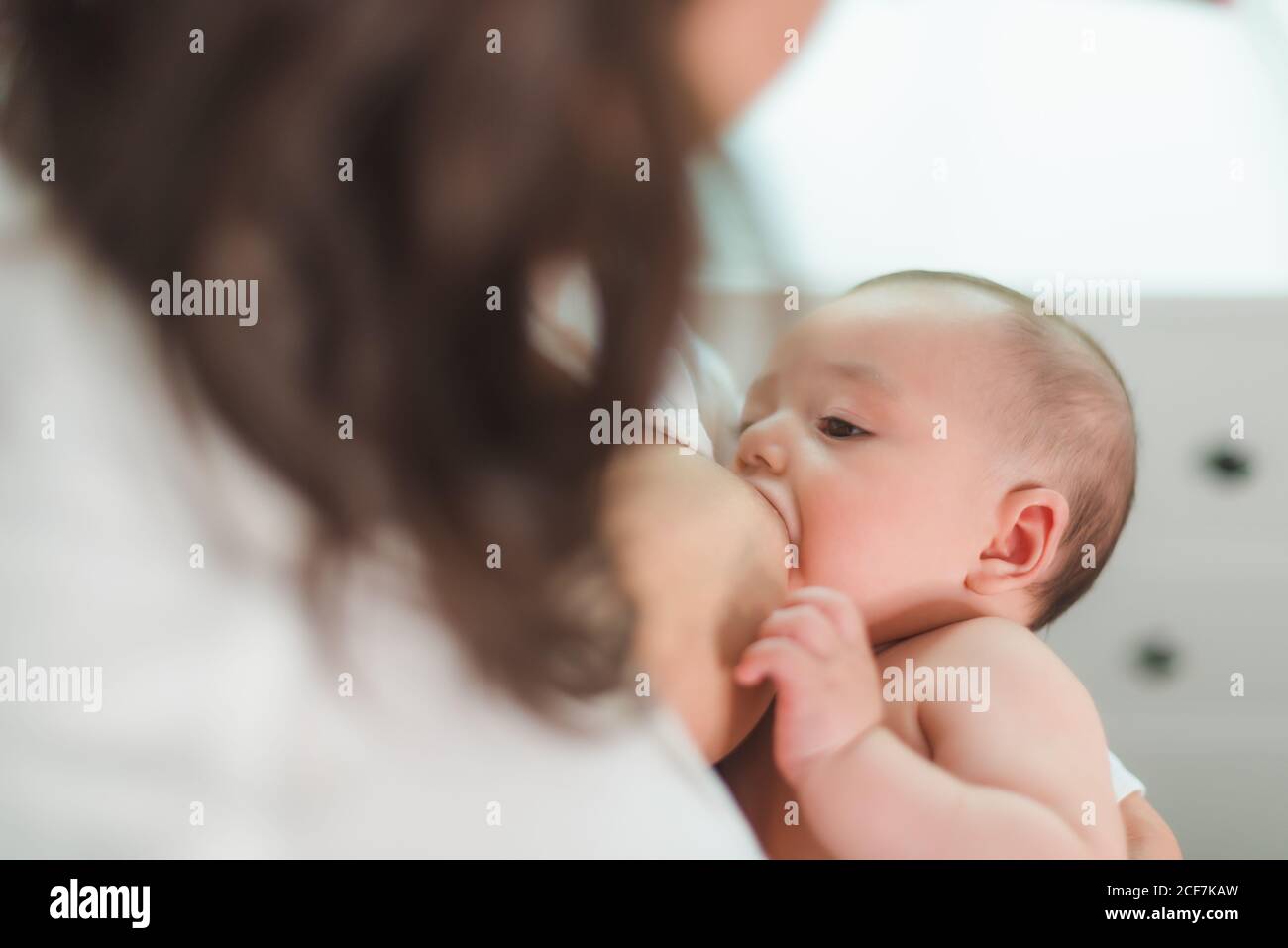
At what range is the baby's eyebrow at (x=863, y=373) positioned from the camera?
77 centimetres

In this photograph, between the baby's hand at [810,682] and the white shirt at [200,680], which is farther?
the baby's hand at [810,682]

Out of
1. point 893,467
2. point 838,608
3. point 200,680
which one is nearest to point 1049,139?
point 893,467

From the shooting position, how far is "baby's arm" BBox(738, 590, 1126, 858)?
2.09ft

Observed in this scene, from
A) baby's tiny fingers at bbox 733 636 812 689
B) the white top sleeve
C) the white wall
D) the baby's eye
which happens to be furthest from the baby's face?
the white wall

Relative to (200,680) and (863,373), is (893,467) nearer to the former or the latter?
(863,373)

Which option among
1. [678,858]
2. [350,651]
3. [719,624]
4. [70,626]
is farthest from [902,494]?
[70,626]

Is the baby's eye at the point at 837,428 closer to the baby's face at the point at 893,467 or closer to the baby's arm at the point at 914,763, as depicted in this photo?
the baby's face at the point at 893,467

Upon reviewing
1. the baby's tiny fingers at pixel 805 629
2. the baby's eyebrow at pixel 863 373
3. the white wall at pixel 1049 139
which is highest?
the white wall at pixel 1049 139

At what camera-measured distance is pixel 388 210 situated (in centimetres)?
50

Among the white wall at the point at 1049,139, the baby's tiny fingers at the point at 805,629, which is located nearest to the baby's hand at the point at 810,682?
the baby's tiny fingers at the point at 805,629

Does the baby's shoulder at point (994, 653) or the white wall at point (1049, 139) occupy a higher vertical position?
the white wall at point (1049, 139)

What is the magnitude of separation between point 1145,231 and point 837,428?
0.68m
